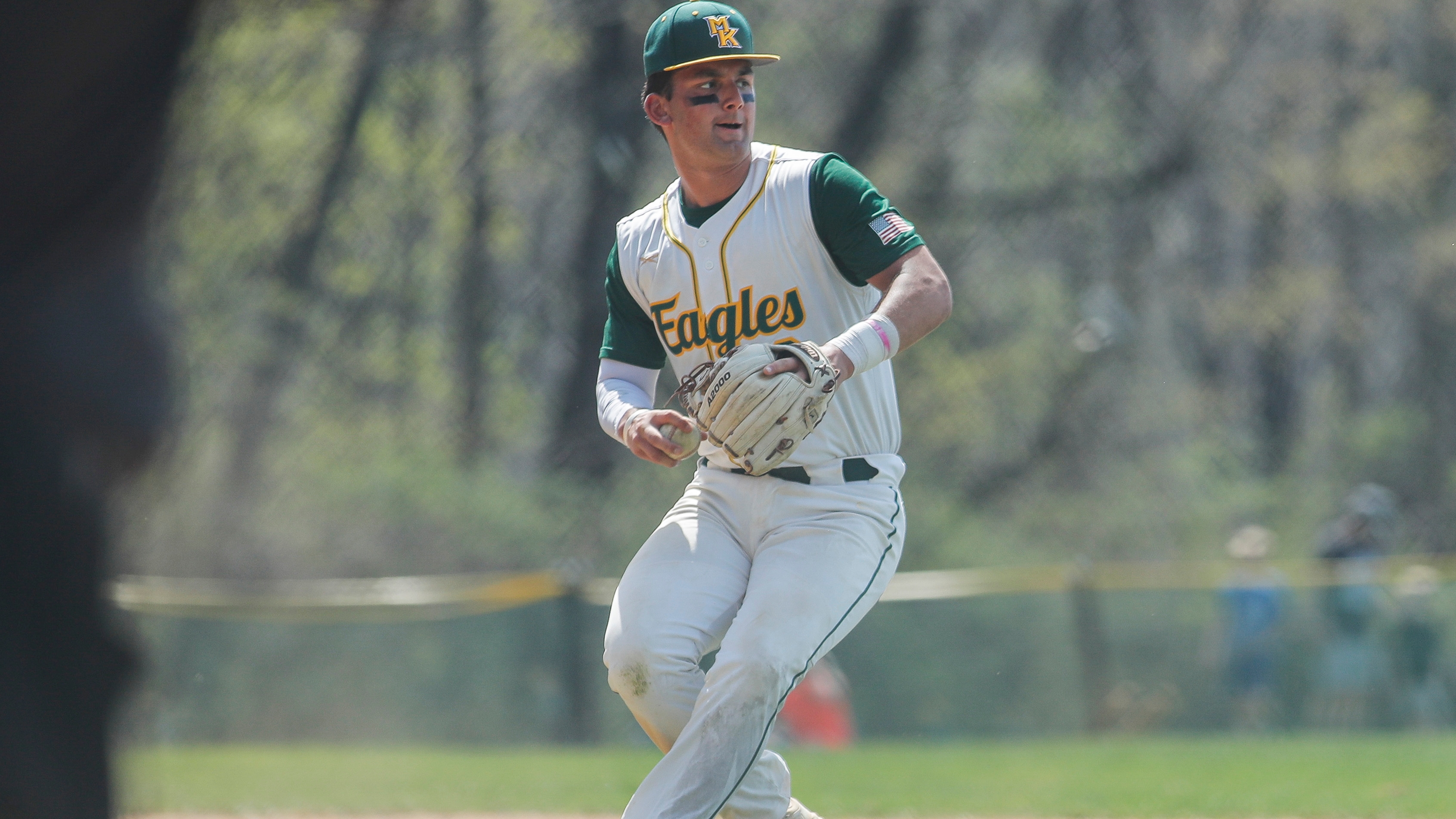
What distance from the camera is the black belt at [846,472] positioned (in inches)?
146

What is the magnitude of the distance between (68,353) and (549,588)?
8.09 metres

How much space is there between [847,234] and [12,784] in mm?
2484

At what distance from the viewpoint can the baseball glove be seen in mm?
3291

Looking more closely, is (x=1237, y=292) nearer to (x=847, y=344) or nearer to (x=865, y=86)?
(x=865, y=86)

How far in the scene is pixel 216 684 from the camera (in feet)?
32.3

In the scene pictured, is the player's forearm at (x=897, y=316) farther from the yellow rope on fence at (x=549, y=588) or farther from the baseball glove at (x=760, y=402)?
the yellow rope on fence at (x=549, y=588)

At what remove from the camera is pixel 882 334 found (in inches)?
134

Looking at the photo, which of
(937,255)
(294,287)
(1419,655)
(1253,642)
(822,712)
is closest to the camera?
(1419,655)

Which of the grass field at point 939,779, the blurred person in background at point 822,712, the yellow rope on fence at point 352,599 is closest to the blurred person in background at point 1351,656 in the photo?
the grass field at point 939,779

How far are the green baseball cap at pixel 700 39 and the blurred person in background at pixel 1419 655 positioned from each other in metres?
6.96

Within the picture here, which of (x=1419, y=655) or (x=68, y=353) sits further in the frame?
(x=1419, y=655)

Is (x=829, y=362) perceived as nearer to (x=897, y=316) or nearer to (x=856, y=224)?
(x=897, y=316)

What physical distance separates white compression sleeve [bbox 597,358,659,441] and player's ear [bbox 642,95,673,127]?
25.4 inches

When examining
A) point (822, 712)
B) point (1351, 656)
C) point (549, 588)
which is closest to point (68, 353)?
point (549, 588)
